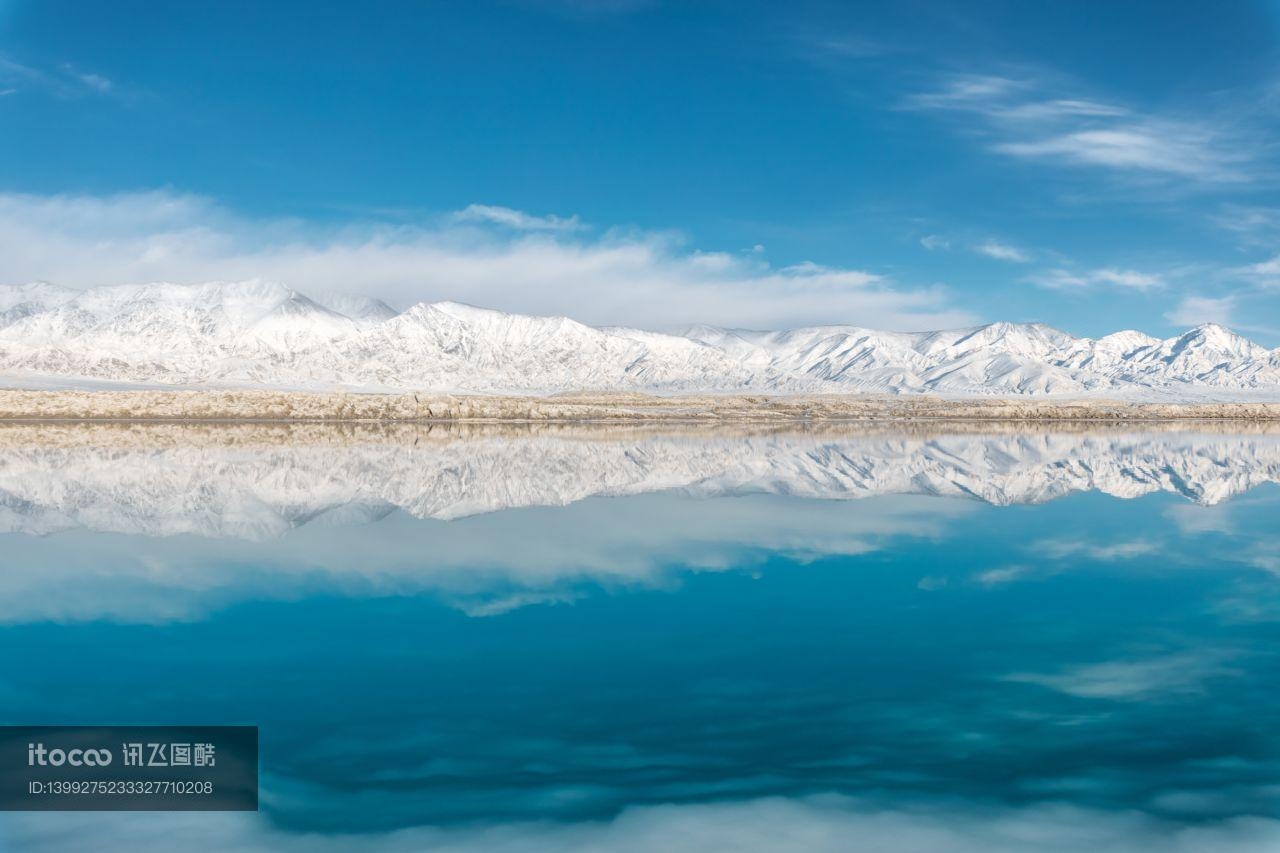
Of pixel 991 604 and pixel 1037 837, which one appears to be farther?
pixel 991 604

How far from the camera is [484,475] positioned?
2586 cm

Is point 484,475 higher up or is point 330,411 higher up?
point 330,411

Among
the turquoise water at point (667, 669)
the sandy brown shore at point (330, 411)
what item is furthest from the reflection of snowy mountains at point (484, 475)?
the sandy brown shore at point (330, 411)

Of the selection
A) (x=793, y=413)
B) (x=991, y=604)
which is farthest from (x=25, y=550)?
(x=793, y=413)

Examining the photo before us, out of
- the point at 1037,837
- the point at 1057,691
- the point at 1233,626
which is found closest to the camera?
the point at 1037,837

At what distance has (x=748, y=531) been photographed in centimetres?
1667

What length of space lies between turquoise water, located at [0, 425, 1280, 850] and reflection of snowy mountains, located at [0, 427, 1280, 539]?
459mm

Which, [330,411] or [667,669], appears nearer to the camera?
[667,669]

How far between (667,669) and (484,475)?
17645mm

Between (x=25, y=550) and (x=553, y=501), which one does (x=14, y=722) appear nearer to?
(x=25, y=550)

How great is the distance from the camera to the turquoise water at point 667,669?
232 inches

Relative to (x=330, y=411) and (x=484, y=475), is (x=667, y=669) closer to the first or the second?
(x=484, y=475)

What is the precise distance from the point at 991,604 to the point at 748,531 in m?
5.63

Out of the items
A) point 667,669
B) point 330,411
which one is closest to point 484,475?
point 667,669
